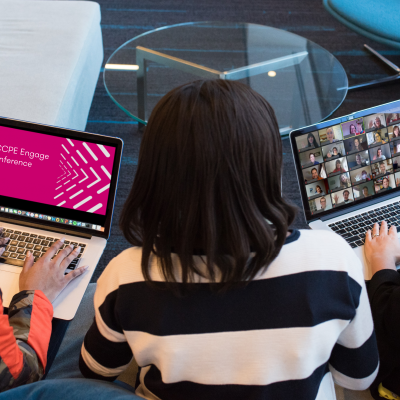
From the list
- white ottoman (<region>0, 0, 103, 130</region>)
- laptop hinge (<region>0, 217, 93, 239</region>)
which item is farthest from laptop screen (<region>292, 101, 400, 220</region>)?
white ottoman (<region>0, 0, 103, 130</region>)

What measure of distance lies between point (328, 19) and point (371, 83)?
93 cm

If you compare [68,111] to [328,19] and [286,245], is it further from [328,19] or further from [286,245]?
[328,19]

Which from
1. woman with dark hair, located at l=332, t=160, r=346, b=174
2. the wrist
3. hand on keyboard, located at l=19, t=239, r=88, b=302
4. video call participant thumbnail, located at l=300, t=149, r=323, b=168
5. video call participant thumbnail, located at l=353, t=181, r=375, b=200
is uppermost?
video call participant thumbnail, located at l=300, t=149, r=323, b=168

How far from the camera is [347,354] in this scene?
0.79 meters

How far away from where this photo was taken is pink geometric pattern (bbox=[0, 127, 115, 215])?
1.15 m

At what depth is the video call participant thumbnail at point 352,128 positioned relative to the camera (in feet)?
4.06

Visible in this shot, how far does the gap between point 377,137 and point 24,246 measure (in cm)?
112

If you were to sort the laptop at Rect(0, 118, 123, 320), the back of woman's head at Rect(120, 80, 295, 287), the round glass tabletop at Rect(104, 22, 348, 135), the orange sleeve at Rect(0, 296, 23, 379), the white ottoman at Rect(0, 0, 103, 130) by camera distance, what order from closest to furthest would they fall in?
the back of woman's head at Rect(120, 80, 295, 287) < the orange sleeve at Rect(0, 296, 23, 379) < the laptop at Rect(0, 118, 123, 320) < the white ottoman at Rect(0, 0, 103, 130) < the round glass tabletop at Rect(104, 22, 348, 135)

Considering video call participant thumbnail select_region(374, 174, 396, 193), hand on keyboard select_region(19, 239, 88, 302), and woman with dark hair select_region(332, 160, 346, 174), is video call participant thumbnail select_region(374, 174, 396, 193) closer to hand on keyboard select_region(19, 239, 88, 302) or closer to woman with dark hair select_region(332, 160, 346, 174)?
woman with dark hair select_region(332, 160, 346, 174)

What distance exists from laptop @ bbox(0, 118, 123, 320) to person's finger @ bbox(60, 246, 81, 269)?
0.03 m

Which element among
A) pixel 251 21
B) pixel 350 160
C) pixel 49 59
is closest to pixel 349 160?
pixel 350 160

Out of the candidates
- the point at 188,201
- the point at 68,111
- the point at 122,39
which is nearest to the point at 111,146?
the point at 188,201

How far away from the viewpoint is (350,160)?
1259 millimetres

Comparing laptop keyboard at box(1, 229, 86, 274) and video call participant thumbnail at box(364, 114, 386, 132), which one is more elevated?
video call participant thumbnail at box(364, 114, 386, 132)
